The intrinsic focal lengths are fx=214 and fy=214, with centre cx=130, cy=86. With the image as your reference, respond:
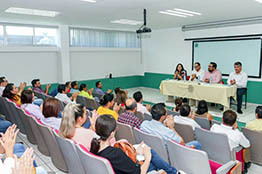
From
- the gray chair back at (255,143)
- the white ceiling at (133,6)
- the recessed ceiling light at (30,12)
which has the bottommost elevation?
the gray chair back at (255,143)

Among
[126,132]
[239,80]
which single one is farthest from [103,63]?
[126,132]

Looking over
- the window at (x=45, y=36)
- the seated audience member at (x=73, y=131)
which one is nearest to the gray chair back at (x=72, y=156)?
the seated audience member at (x=73, y=131)

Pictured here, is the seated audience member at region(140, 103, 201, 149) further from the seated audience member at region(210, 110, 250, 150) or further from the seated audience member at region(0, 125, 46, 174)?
the seated audience member at region(0, 125, 46, 174)

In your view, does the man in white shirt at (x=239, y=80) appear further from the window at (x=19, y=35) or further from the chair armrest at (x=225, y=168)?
the window at (x=19, y=35)

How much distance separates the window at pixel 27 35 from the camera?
7277 mm

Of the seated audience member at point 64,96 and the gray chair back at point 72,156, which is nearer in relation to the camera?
the gray chair back at point 72,156

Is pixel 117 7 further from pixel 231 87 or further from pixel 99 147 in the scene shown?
pixel 99 147

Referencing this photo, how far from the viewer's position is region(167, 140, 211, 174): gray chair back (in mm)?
1919

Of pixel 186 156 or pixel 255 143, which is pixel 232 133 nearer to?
pixel 255 143

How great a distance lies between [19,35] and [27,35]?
0.87 feet

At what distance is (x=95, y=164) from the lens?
1.62 m

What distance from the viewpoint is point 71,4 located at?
4941mm

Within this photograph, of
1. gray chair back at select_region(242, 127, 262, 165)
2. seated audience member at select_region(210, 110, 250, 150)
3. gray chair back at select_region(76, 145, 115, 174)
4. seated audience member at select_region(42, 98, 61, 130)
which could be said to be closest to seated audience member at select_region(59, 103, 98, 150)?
gray chair back at select_region(76, 145, 115, 174)

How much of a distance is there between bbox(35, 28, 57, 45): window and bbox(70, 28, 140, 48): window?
689 millimetres
